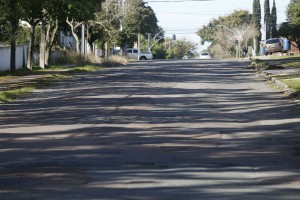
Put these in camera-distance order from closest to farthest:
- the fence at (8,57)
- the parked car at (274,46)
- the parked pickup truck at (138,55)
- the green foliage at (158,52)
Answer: the fence at (8,57)
the parked car at (274,46)
the parked pickup truck at (138,55)
the green foliage at (158,52)

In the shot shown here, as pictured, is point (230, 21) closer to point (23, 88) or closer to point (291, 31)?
point (291, 31)

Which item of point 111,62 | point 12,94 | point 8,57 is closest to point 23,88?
point 12,94

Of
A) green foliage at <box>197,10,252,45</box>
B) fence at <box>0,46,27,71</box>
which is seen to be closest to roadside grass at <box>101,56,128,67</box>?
fence at <box>0,46,27,71</box>

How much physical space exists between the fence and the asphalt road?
1837 centimetres

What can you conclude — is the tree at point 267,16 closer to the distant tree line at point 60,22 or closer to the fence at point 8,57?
the distant tree line at point 60,22

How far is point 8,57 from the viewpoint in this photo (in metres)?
37.8

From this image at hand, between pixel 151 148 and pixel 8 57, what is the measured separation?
29.3 m

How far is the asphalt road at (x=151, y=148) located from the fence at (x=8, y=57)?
18.4 metres

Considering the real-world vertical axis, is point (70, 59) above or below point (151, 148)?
above

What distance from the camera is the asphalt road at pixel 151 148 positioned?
7.36 m

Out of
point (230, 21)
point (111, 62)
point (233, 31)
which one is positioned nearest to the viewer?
point (111, 62)

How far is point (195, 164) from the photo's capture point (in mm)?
8773

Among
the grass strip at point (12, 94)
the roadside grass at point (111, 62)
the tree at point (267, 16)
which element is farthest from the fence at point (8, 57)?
the tree at point (267, 16)

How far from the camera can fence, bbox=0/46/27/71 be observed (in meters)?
36.2
